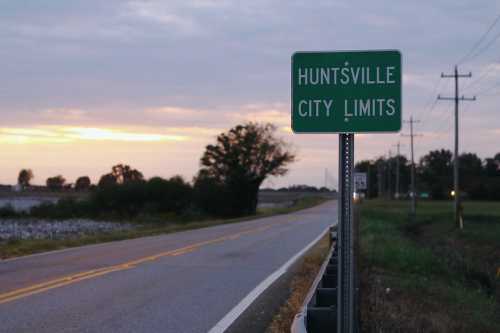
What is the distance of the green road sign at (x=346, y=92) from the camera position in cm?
621

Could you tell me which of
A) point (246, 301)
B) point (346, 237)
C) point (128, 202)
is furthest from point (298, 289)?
point (128, 202)

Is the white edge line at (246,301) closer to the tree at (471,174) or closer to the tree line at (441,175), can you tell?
the tree line at (441,175)

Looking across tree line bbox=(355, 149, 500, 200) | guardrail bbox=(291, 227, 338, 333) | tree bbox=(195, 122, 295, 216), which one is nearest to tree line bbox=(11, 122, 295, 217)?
tree bbox=(195, 122, 295, 216)

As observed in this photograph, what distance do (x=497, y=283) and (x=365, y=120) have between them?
18173 mm

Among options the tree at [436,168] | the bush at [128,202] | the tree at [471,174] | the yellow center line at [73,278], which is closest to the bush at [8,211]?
the bush at [128,202]

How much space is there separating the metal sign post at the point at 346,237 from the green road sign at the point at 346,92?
0.23m

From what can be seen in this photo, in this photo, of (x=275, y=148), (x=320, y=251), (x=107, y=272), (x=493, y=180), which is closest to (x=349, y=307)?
(x=107, y=272)

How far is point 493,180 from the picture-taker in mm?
127438

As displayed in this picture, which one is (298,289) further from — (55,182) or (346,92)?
(55,182)

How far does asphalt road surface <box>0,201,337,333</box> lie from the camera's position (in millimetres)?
10281

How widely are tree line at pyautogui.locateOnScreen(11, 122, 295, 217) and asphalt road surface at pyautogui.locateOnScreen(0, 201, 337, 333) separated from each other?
4870 cm

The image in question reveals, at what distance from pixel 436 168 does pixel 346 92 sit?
→ 173 metres

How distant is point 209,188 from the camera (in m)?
76.3

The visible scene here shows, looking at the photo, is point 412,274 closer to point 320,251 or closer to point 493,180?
point 320,251
